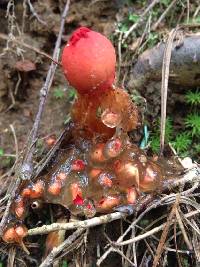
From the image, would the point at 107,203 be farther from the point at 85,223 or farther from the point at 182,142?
the point at 182,142

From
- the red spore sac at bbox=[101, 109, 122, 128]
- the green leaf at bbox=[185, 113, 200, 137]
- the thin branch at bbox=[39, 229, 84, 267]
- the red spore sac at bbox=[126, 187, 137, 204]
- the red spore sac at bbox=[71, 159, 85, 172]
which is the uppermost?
the red spore sac at bbox=[101, 109, 122, 128]

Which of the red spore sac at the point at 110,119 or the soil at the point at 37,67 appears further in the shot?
the soil at the point at 37,67

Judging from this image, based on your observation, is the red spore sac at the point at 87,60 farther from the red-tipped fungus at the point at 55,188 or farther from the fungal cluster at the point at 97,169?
the red-tipped fungus at the point at 55,188

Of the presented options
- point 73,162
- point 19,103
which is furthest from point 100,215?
point 19,103

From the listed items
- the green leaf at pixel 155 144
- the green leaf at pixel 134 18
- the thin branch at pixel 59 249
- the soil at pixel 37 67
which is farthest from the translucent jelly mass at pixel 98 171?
the green leaf at pixel 134 18

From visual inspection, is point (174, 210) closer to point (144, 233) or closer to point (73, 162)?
point (144, 233)

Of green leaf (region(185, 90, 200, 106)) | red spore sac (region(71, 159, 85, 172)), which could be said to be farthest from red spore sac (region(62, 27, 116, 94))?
green leaf (region(185, 90, 200, 106))

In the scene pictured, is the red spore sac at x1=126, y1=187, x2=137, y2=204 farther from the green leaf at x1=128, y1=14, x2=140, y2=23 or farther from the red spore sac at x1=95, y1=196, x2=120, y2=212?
the green leaf at x1=128, y1=14, x2=140, y2=23
